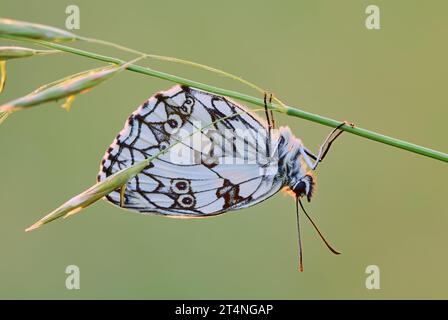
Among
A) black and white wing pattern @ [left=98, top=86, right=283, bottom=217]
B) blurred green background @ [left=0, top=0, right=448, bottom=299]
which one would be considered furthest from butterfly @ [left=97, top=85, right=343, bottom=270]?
blurred green background @ [left=0, top=0, right=448, bottom=299]

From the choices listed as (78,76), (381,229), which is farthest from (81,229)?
(78,76)

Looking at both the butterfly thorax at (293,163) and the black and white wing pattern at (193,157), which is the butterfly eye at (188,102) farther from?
the butterfly thorax at (293,163)

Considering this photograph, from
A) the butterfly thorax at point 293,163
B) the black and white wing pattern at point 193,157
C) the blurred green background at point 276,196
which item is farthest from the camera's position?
the blurred green background at point 276,196

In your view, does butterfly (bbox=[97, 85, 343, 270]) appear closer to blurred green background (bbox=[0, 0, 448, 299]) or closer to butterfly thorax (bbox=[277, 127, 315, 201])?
butterfly thorax (bbox=[277, 127, 315, 201])

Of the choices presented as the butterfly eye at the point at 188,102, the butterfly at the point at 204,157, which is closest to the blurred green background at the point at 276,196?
the butterfly at the point at 204,157

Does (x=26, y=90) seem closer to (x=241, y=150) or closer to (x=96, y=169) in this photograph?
(x=96, y=169)

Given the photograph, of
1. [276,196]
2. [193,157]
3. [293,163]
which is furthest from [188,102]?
[276,196]
